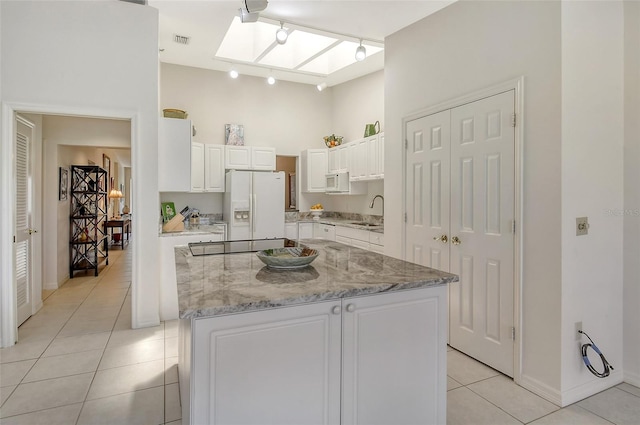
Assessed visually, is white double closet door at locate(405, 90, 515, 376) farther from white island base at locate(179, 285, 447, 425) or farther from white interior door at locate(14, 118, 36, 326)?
white interior door at locate(14, 118, 36, 326)

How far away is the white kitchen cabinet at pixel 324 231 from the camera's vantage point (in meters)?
5.41

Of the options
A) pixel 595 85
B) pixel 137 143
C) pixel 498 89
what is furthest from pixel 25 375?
pixel 595 85

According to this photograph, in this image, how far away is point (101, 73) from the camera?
327 centimetres

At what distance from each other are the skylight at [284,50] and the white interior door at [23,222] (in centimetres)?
256

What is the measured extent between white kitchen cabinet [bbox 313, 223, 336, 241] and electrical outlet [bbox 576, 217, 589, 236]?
3440 mm

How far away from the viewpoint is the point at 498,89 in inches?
98.7

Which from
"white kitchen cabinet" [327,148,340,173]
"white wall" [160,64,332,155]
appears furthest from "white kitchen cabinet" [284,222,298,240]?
"white wall" [160,64,332,155]

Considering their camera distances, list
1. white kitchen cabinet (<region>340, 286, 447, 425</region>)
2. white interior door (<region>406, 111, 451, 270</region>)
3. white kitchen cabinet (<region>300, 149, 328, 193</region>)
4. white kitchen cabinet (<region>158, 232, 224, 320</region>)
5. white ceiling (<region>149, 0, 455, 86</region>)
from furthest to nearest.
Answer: white kitchen cabinet (<region>300, 149, 328, 193</region>), white kitchen cabinet (<region>158, 232, 224, 320</region>), white ceiling (<region>149, 0, 455, 86</region>), white interior door (<region>406, 111, 451, 270</region>), white kitchen cabinet (<region>340, 286, 447, 425</region>)

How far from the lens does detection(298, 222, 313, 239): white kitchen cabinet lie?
5762mm

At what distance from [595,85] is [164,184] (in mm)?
3957

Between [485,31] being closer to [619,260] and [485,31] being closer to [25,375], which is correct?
[619,260]

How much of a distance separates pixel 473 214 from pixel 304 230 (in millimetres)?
3406

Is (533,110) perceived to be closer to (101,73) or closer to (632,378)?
(632,378)

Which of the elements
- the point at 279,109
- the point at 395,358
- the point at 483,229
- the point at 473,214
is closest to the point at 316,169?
the point at 279,109
